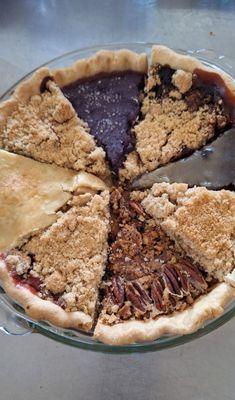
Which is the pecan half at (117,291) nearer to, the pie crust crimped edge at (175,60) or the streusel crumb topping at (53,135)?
the streusel crumb topping at (53,135)

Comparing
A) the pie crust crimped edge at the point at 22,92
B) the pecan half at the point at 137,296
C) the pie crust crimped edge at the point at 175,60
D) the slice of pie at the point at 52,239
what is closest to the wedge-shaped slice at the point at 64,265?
the slice of pie at the point at 52,239

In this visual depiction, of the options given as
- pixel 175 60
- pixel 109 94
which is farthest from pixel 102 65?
pixel 175 60

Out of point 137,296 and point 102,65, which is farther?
point 102,65

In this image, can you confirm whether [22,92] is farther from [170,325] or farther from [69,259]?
[170,325]

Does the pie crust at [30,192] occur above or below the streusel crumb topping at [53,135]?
below

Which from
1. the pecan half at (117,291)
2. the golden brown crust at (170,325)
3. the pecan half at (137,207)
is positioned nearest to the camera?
the golden brown crust at (170,325)

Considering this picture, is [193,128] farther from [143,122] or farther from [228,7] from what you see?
[228,7]

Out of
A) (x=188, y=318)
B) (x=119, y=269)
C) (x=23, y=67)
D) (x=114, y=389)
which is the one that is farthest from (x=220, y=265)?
(x=23, y=67)

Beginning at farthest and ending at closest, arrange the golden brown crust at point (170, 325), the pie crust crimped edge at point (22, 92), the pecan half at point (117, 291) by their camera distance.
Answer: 1. the pie crust crimped edge at point (22, 92)
2. the pecan half at point (117, 291)
3. the golden brown crust at point (170, 325)
